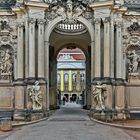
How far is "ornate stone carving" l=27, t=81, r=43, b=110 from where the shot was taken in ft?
84.5

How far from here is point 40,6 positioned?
26.6 m

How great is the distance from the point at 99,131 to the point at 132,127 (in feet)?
9.26

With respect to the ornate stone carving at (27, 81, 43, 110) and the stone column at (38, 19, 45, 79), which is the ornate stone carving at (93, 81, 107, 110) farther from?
the stone column at (38, 19, 45, 79)

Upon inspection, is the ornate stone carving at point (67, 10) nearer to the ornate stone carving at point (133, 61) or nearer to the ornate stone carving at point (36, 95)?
the ornate stone carving at point (133, 61)

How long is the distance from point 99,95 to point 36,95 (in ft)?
12.3

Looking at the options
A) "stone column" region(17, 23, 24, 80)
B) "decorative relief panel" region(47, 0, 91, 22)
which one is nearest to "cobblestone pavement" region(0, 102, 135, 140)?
"stone column" region(17, 23, 24, 80)

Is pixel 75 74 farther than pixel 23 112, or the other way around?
pixel 75 74

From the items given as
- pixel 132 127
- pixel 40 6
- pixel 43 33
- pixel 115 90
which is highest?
pixel 40 6

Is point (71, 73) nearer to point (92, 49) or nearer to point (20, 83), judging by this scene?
point (92, 49)

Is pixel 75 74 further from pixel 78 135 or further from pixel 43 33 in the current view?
pixel 78 135

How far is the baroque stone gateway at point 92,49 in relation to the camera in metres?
26.4

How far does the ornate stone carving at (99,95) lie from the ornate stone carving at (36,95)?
10.9ft

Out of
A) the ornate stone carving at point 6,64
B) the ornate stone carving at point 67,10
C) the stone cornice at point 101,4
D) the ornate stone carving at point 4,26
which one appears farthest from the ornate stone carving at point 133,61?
the ornate stone carving at point 4,26

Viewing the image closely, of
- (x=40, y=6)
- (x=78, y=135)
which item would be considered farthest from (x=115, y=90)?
(x=78, y=135)
